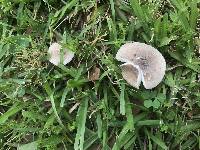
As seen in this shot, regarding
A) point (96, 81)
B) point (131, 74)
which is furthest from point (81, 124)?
point (131, 74)

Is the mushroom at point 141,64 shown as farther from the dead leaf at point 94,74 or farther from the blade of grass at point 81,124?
the blade of grass at point 81,124

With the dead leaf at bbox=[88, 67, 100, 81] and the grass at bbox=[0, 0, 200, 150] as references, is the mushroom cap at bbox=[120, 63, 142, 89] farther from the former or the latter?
the dead leaf at bbox=[88, 67, 100, 81]

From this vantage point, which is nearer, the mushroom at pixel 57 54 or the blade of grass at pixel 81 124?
the blade of grass at pixel 81 124

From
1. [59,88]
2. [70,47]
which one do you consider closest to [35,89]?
[59,88]

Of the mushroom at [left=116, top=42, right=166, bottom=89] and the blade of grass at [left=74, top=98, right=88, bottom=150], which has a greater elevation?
the mushroom at [left=116, top=42, right=166, bottom=89]

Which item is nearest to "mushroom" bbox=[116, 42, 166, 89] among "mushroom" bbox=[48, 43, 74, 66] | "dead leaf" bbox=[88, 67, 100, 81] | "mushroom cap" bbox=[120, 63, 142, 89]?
"mushroom cap" bbox=[120, 63, 142, 89]

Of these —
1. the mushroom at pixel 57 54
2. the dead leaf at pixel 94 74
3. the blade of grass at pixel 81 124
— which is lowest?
the blade of grass at pixel 81 124

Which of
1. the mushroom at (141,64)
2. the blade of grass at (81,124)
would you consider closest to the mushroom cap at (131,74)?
the mushroom at (141,64)
